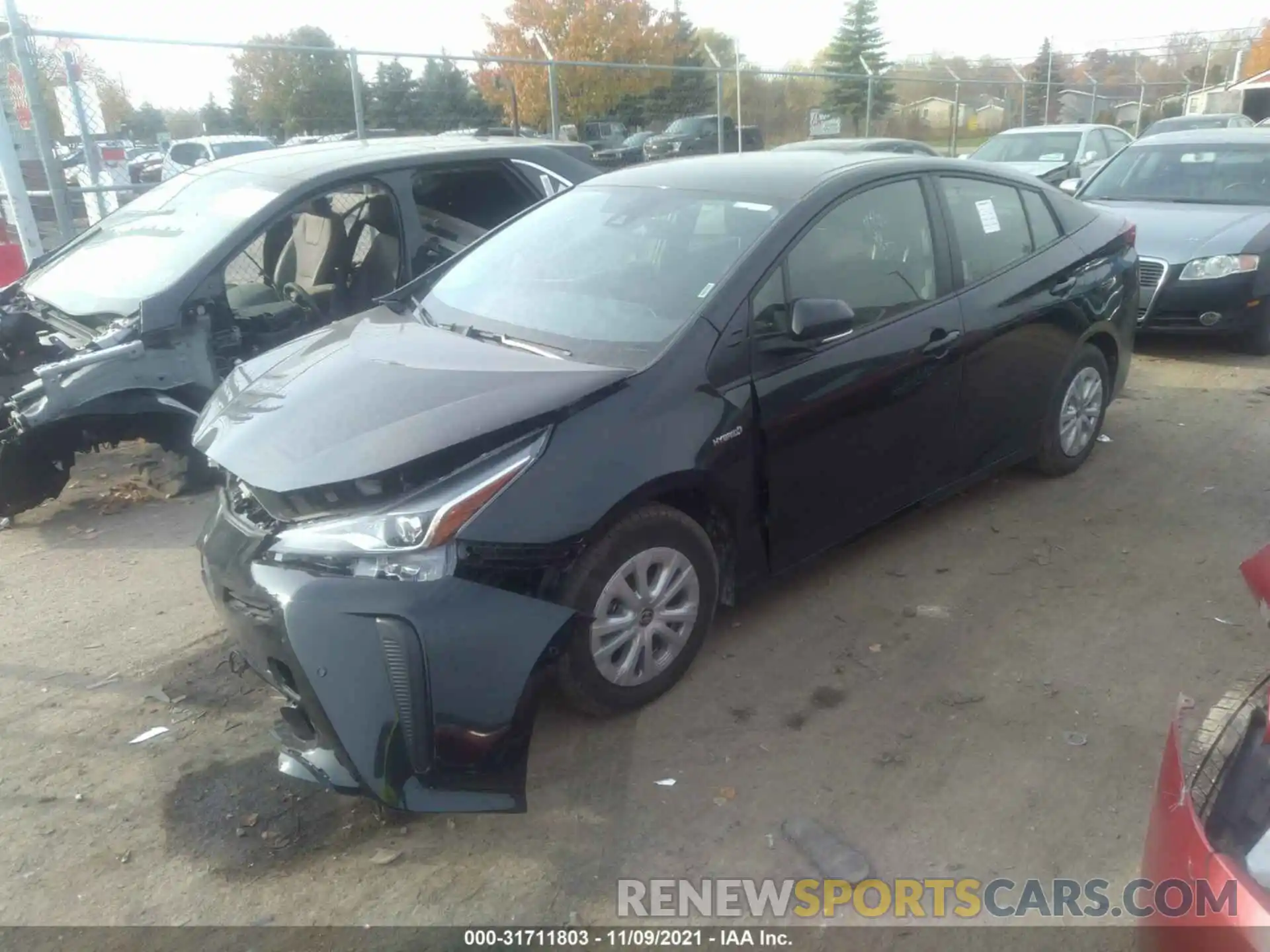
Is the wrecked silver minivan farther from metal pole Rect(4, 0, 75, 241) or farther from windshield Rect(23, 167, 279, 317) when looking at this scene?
metal pole Rect(4, 0, 75, 241)

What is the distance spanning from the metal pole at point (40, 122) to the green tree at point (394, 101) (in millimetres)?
5203

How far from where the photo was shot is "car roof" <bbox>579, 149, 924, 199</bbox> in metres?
3.89

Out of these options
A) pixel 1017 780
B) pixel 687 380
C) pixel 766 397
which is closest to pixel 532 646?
pixel 687 380

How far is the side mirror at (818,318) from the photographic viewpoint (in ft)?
11.3

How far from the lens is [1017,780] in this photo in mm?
3023

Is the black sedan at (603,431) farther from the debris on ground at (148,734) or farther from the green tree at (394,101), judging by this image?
the green tree at (394,101)

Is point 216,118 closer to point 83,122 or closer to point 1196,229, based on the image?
point 83,122

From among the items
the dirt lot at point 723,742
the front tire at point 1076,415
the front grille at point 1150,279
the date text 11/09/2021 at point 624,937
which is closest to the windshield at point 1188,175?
the front grille at point 1150,279

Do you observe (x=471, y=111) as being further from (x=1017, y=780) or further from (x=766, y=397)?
(x=1017, y=780)

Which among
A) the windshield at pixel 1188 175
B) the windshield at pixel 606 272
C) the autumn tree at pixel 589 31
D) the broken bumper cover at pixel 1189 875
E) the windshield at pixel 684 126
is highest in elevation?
the autumn tree at pixel 589 31

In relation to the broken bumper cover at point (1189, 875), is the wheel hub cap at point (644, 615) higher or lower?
lower

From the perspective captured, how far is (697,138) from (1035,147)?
6.30 m

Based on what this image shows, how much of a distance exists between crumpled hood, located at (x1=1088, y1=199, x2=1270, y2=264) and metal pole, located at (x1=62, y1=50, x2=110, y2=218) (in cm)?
858

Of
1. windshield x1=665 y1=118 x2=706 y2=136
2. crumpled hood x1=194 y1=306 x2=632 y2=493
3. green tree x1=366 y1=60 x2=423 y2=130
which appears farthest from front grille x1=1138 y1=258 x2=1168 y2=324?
windshield x1=665 y1=118 x2=706 y2=136
